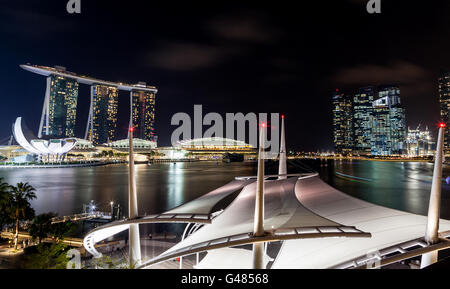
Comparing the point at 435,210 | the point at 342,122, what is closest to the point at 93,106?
the point at 342,122

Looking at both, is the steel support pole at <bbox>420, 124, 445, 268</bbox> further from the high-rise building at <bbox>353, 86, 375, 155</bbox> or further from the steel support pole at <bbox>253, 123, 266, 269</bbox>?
the high-rise building at <bbox>353, 86, 375, 155</bbox>

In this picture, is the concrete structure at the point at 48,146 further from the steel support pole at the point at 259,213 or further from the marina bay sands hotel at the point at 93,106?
the steel support pole at the point at 259,213

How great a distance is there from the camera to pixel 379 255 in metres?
4.16

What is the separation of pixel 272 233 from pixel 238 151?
99714mm

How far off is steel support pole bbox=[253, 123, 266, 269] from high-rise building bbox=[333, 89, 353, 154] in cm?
16299

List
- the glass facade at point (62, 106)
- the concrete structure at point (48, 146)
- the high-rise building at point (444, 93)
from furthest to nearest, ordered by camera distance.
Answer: the high-rise building at point (444, 93), the glass facade at point (62, 106), the concrete structure at point (48, 146)

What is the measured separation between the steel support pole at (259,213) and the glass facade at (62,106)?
419ft

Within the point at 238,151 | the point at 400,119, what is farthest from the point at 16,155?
the point at 400,119

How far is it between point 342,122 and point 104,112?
441ft

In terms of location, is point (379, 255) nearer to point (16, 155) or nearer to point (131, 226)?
point (131, 226)

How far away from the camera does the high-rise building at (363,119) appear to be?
14288 centimetres

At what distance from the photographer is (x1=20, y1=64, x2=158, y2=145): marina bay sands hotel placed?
11406cm

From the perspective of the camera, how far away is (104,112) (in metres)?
144

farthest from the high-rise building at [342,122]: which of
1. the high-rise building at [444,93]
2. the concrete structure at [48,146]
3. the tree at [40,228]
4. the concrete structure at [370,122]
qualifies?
the tree at [40,228]
